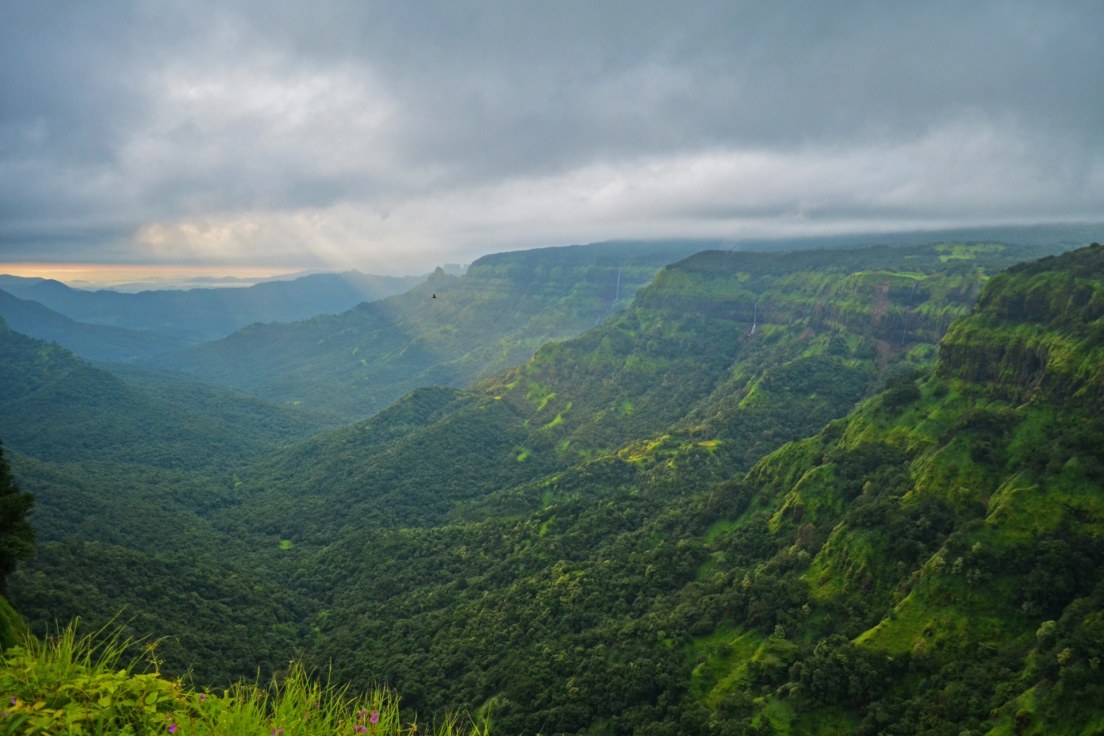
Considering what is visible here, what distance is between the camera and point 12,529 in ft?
197

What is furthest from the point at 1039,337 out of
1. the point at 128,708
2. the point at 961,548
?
the point at 128,708

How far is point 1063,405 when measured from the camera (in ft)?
318

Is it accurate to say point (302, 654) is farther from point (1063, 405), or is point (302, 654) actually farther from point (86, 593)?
point (1063, 405)

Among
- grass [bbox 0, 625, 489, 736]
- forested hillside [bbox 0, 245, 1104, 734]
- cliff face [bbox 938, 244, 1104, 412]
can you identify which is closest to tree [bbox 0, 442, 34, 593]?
forested hillside [bbox 0, 245, 1104, 734]

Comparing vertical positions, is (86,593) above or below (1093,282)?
below

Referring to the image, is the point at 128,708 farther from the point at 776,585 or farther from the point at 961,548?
the point at 776,585

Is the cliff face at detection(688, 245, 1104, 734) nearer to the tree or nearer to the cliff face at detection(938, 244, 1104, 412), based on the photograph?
the cliff face at detection(938, 244, 1104, 412)

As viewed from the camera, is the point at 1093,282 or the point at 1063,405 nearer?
the point at 1063,405

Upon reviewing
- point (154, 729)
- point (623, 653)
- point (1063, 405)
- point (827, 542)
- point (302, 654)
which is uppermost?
point (154, 729)

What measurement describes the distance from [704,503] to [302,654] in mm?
89341

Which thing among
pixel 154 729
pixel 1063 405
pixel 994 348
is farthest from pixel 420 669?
pixel 994 348

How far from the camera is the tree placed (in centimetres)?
5747

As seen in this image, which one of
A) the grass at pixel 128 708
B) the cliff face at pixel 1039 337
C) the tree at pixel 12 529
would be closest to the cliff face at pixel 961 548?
the cliff face at pixel 1039 337

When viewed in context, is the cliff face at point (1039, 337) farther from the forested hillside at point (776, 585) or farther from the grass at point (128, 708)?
the grass at point (128, 708)
